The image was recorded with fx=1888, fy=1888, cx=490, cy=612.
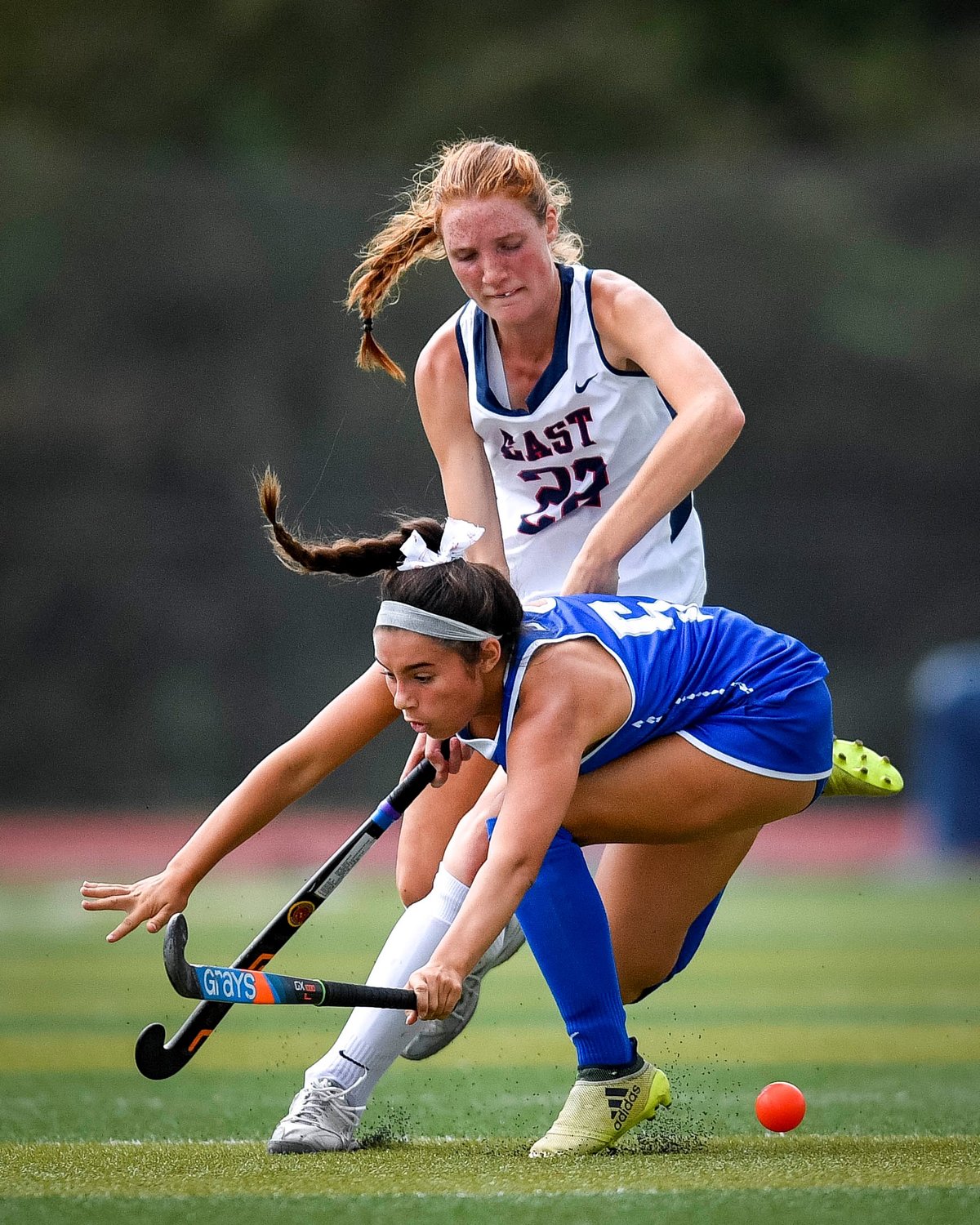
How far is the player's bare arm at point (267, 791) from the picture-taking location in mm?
3268

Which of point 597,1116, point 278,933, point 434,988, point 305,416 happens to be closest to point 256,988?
point 434,988

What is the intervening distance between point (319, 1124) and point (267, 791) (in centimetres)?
59

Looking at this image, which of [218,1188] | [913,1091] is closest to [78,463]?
[913,1091]

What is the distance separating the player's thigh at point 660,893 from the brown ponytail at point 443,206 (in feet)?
3.70

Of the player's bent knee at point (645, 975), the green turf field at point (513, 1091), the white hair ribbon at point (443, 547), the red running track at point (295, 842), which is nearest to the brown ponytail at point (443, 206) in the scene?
the white hair ribbon at point (443, 547)

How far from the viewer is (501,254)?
→ 352 cm

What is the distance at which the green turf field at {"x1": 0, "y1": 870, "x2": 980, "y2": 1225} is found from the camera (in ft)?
8.96

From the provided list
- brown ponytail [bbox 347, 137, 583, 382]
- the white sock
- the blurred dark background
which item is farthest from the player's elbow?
the blurred dark background

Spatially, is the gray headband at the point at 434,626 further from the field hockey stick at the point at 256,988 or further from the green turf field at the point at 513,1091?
the green turf field at the point at 513,1091

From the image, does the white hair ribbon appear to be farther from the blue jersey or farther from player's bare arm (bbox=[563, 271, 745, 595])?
player's bare arm (bbox=[563, 271, 745, 595])

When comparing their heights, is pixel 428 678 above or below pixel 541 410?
below

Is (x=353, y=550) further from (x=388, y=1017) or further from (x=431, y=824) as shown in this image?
(x=388, y=1017)

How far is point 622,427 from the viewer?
3727 mm

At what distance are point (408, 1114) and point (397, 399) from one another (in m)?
13.1
